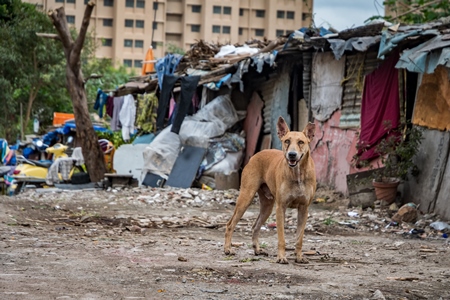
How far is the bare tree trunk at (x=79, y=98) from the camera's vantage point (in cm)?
2050

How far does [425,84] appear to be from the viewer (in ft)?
42.8

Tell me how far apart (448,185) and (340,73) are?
460 centimetres

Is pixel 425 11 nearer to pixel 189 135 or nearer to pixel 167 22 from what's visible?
pixel 189 135

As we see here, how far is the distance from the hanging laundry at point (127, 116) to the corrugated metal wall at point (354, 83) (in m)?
10.4

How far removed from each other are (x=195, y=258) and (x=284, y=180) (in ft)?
4.21

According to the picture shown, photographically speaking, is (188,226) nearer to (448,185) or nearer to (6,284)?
(448,185)

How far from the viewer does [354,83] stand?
15.6 m

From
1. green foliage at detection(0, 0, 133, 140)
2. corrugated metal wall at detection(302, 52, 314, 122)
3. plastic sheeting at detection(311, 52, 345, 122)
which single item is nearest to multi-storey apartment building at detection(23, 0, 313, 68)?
green foliage at detection(0, 0, 133, 140)

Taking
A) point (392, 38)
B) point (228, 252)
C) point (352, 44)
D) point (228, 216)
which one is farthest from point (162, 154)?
point (228, 252)

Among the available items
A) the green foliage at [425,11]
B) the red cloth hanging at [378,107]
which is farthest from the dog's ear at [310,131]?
the green foliage at [425,11]

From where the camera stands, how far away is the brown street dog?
26.2 feet

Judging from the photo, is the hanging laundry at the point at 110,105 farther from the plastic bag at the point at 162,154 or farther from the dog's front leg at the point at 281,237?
the dog's front leg at the point at 281,237

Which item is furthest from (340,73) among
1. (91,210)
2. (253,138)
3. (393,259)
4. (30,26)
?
(30,26)

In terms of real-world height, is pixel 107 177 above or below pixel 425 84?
below
